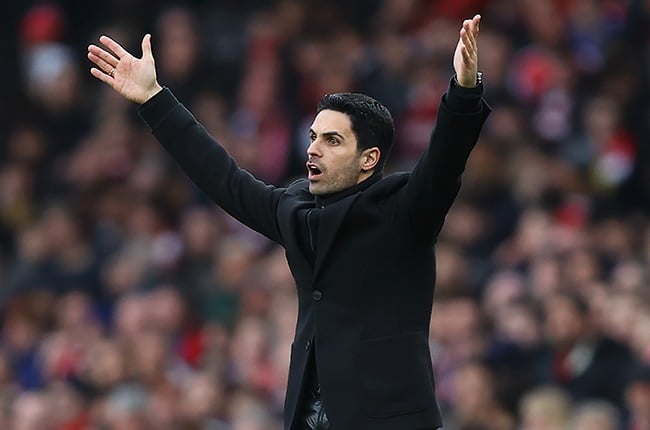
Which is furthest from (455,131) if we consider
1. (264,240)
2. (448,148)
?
(264,240)

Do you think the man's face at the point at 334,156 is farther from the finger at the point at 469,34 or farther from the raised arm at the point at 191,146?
the finger at the point at 469,34

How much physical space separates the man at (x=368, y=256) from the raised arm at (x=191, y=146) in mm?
112

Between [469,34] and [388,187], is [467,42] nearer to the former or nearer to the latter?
[469,34]

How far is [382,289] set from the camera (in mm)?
4570

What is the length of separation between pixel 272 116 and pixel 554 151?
235 centimetres

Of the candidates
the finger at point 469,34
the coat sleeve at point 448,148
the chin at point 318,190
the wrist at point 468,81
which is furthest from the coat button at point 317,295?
the finger at point 469,34

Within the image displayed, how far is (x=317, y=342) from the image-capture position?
4625 mm

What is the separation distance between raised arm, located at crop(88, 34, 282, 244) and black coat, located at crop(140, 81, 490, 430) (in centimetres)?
24

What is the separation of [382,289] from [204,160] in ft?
2.59

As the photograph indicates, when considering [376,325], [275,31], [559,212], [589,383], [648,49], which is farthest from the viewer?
[275,31]

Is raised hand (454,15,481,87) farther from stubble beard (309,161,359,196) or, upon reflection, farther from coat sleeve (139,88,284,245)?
coat sleeve (139,88,284,245)

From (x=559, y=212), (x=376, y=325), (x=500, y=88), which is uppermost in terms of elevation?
(x=500, y=88)

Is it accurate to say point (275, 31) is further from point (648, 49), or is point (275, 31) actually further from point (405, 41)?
point (648, 49)

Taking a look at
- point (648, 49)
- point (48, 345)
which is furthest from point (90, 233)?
point (648, 49)
